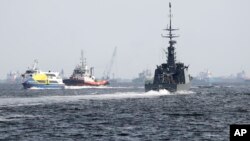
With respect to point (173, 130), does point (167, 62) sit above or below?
above

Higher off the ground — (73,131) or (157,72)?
(157,72)

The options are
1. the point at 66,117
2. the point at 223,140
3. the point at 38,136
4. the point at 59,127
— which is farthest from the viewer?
the point at 66,117

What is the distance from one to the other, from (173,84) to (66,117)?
8487 cm

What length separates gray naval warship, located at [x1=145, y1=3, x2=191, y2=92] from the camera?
155m

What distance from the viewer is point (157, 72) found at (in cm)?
15988

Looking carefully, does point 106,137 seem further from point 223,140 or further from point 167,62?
point 167,62

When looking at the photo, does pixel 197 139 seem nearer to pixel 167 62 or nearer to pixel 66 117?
pixel 66 117

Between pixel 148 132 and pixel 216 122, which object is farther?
pixel 216 122

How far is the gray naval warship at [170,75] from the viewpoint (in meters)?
155

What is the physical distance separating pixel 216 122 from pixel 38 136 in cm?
2218

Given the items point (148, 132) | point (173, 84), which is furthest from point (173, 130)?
point (173, 84)

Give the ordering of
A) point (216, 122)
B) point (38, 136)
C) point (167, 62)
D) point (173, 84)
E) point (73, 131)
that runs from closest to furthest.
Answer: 1. point (38, 136)
2. point (73, 131)
3. point (216, 122)
4. point (173, 84)
5. point (167, 62)

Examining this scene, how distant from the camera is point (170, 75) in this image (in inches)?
6211

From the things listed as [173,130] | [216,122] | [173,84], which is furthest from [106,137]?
[173,84]
